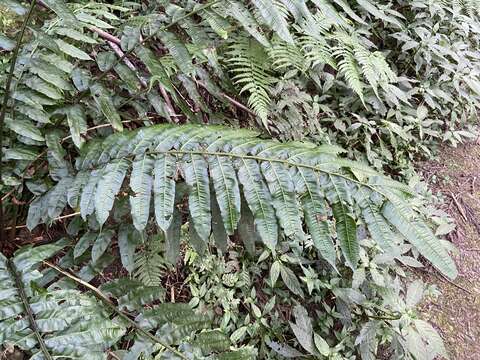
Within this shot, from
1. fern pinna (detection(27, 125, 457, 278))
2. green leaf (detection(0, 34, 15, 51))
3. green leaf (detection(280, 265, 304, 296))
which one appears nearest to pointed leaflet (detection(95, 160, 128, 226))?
fern pinna (detection(27, 125, 457, 278))

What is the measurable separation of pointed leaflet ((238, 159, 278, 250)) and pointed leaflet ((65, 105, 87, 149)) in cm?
58

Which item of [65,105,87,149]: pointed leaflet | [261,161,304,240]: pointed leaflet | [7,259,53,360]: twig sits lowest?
[261,161,304,240]: pointed leaflet

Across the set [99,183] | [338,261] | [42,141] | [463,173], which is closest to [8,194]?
→ [42,141]

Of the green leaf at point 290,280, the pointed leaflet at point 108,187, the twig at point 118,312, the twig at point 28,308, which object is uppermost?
the pointed leaflet at point 108,187

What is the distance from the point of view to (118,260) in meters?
2.09

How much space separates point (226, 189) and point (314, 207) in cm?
27

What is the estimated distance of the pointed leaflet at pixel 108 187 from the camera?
54.4 inches

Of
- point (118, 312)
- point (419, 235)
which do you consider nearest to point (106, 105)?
point (118, 312)

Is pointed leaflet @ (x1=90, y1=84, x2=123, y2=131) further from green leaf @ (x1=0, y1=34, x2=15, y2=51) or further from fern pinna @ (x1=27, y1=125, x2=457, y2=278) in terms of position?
green leaf @ (x1=0, y1=34, x2=15, y2=51)

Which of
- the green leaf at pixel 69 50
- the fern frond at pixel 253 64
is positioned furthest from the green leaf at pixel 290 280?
the green leaf at pixel 69 50

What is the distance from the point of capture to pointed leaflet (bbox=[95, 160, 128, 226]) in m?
1.38

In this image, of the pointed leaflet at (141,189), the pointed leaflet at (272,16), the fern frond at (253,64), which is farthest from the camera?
the fern frond at (253,64)

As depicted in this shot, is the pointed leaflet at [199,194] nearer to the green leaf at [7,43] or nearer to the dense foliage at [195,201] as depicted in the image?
the dense foliage at [195,201]

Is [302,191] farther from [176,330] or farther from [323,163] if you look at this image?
[176,330]
